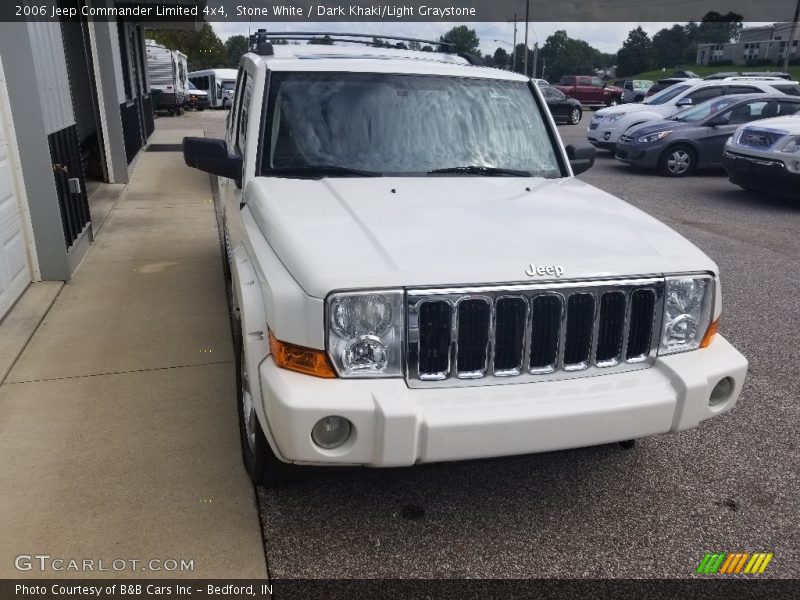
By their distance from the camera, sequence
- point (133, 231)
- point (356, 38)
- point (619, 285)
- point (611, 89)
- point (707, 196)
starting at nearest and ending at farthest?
point (619, 285) → point (356, 38) → point (133, 231) → point (707, 196) → point (611, 89)

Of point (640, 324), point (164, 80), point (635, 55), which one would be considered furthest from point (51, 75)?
point (635, 55)

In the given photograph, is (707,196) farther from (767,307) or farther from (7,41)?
(7,41)

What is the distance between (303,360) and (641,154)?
1270cm

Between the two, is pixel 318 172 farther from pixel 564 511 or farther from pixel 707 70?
pixel 707 70

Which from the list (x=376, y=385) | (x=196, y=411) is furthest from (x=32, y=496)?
(x=376, y=385)

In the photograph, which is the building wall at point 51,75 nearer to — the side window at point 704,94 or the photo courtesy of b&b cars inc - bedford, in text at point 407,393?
the photo courtesy of b&b cars inc - bedford, in text at point 407,393

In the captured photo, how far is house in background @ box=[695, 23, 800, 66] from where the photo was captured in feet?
301

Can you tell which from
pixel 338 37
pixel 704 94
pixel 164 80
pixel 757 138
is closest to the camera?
pixel 338 37

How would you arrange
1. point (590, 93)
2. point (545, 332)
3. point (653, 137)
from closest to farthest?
point (545, 332), point (653, 137), point (590, 93)

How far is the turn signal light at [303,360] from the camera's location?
2.66 meters

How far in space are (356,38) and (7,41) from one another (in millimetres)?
2881

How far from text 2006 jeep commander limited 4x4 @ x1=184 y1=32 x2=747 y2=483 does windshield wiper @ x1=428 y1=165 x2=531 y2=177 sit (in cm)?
16

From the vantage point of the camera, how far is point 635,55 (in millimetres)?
101625

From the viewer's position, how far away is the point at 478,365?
9.21 feet
